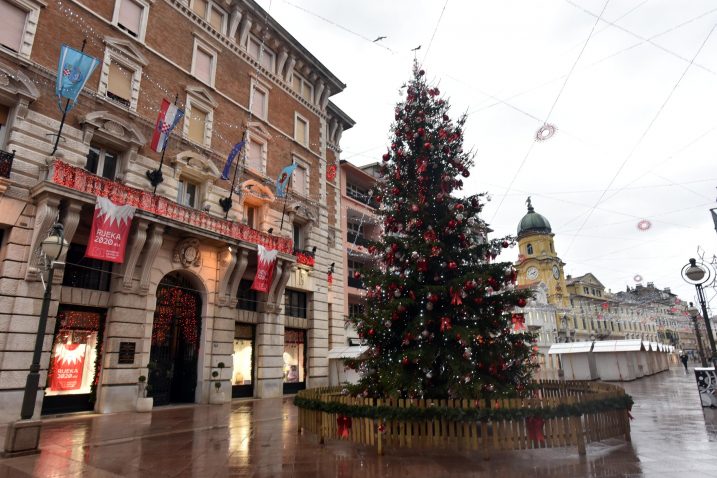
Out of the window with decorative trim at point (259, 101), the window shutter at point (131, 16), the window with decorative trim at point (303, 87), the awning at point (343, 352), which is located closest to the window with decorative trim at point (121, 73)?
the window shutter at point (131, 16)

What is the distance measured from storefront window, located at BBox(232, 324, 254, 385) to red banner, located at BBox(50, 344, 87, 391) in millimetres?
6950

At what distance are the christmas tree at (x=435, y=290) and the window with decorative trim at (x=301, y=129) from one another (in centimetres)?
1702

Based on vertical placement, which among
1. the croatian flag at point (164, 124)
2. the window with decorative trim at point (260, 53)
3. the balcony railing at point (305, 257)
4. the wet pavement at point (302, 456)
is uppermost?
the window with decorative trim at point (260, 53)

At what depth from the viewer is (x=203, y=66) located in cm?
2192

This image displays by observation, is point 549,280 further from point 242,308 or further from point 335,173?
point 242,308

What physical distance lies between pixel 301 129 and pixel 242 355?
50.2 feet

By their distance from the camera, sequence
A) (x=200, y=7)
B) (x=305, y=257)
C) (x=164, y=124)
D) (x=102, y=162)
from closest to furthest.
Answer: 1. (x=164, y=124)
2. (x=102, y=162)
3. (x=200, y=7)
4. (x=305, y=257)

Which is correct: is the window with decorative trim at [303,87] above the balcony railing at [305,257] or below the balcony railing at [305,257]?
above

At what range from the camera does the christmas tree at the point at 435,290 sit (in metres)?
9.45

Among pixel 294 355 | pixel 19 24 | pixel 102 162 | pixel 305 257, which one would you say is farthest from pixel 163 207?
pixel 294 355

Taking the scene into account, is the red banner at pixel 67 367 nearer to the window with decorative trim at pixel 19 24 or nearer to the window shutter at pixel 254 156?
the window with decorative trim at pixel 19 24

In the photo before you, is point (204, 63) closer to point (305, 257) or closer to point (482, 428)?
point (305, 257)

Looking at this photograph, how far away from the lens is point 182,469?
24.7ft

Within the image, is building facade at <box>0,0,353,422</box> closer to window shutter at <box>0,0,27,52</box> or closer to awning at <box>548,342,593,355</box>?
window shutter at <box>0,0,27,52</box>
